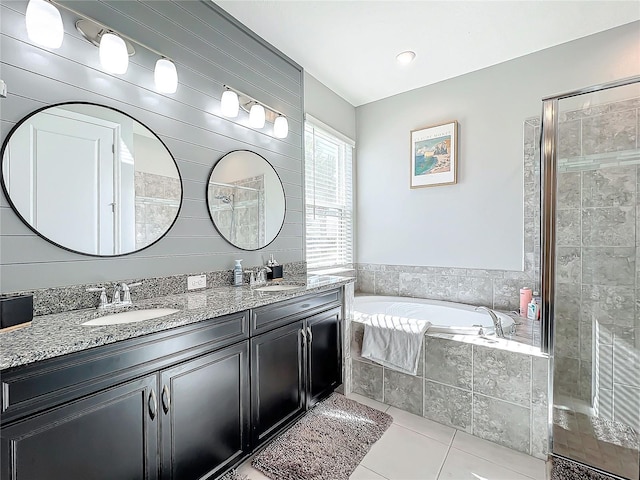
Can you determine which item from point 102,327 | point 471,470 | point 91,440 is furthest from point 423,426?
point 102,327

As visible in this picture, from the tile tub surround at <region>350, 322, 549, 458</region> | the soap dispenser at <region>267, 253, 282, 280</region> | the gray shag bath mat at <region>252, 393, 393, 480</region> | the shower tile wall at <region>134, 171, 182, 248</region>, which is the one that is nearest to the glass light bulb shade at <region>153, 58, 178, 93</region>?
the shower tile wall at <region>134, 171, 182, 248</region>

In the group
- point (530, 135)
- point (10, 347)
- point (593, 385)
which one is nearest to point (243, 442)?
point (10, 347)

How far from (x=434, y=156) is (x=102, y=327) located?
3010 mm

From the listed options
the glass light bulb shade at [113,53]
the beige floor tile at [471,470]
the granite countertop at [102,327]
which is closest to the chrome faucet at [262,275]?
the granite countertop at [102,327]

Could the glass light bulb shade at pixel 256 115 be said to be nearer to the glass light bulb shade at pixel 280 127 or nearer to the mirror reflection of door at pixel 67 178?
the glass light bulb shade at pixel 280 127

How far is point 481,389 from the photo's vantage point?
6.08ft

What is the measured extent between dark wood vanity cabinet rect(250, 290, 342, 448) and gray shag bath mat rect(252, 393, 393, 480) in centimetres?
9

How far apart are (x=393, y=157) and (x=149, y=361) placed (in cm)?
297

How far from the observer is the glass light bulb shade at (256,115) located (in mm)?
2240

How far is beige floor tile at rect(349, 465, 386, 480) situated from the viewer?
154 cm

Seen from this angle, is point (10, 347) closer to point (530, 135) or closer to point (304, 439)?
point (304, 439)

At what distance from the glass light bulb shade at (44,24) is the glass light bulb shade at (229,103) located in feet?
2.85

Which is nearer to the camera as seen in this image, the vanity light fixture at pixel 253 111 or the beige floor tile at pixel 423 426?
the beige floor tile at pixel 423 426

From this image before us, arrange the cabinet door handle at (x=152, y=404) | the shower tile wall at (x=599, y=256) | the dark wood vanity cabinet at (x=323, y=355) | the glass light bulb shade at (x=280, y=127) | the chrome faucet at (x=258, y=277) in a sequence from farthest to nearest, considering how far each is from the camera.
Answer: the glass light bulb shade at (x=280, y=127) < the chrome faucet at (x=258, y=277) < the dark wood vanity cabinet at (x=323, y=355) < the shower tile wall at (x=599, y=256) < the cabinet door handle at (x=152, y=404)
